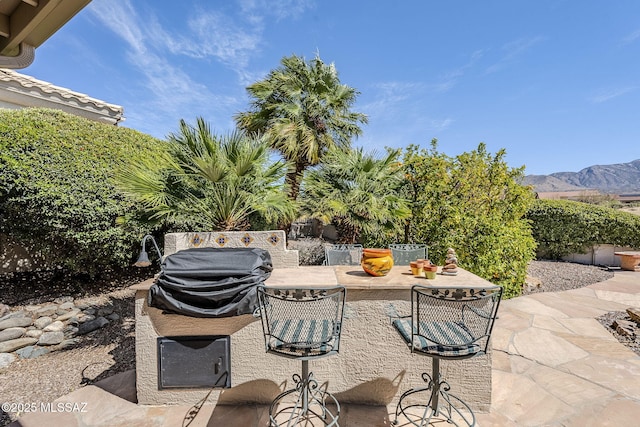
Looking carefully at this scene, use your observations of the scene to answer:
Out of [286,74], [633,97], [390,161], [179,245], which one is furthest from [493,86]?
[179,245]

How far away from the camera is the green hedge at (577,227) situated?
9094 millimetres

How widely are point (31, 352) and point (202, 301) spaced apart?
12.6 ft

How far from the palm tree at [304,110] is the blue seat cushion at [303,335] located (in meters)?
5.03

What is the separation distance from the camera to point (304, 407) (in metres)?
2.12

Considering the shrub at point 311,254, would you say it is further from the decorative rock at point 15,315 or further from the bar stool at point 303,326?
the decorative rock at point 15,315

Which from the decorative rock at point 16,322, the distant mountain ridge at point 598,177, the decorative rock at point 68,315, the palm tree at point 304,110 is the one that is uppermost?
the distant mountain ridge at point 598,177

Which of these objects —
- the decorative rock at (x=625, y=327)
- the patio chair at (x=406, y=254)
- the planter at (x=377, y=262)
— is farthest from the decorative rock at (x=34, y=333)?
the decorative rock at (x=625, y=327)

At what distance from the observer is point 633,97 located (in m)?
11.4

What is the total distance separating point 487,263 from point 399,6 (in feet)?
19.0

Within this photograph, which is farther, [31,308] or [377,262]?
[31,308]

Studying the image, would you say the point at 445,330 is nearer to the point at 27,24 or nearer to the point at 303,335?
the point at 303,335

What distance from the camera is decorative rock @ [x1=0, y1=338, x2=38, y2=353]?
398cm

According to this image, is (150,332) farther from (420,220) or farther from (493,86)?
(493,86)

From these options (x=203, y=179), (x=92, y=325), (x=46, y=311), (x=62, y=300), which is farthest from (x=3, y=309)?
(x=203, y=179)
